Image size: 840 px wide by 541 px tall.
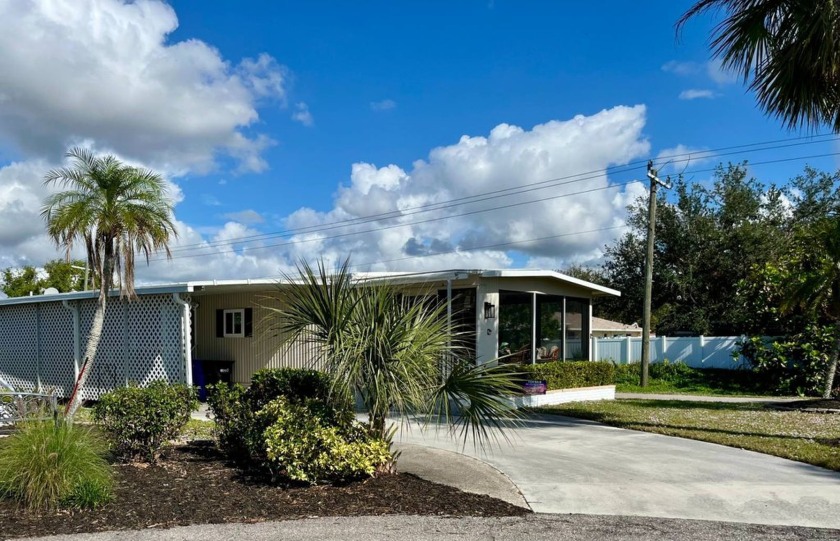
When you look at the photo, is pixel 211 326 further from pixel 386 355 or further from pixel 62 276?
pixel 62 276

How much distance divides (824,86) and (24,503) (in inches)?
434

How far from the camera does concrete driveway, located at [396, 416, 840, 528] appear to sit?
635cm

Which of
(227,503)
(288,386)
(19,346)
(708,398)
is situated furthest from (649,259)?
(19,346)

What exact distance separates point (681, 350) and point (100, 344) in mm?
18987

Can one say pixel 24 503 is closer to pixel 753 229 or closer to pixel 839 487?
pixel 839 487

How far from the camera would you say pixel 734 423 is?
1236cm

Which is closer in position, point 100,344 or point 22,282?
point 100,344

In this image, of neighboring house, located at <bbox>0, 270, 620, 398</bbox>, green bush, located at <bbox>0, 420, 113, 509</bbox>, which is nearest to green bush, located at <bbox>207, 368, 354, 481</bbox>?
green bush, located at <bbox>0, 420, 113, 509</bbox>

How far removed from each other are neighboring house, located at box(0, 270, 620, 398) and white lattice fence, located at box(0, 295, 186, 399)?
2 centimetres

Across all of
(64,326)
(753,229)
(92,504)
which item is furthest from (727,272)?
(92,504)

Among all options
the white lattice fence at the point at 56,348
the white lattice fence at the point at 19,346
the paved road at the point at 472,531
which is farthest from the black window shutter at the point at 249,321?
the paved road at the point at 472,531

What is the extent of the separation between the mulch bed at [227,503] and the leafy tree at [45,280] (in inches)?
1429

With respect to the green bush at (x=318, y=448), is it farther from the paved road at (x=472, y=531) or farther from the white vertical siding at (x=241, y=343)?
the white vertical siding at (x=241, y=343)

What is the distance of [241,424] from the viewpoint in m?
8.20
